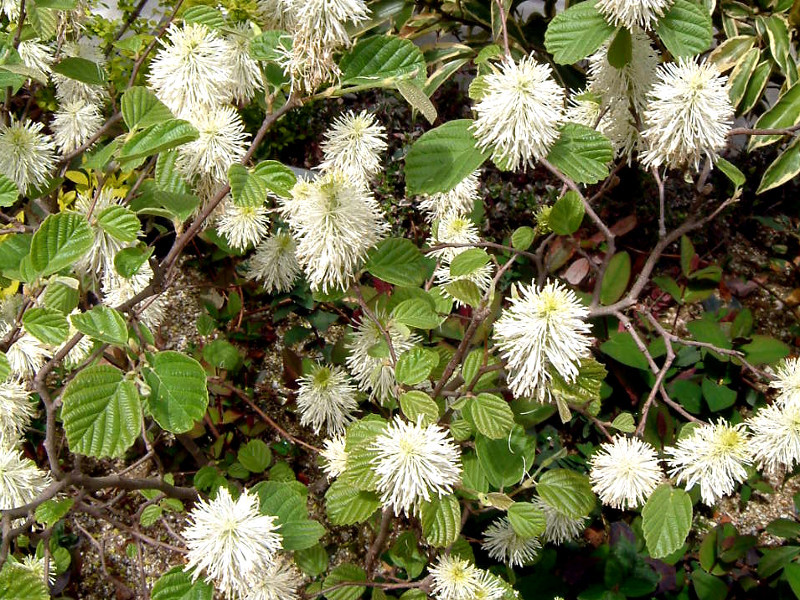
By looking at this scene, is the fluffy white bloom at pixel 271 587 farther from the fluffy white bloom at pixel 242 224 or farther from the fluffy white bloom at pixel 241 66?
the fluffy white bloom at pixel 241 66

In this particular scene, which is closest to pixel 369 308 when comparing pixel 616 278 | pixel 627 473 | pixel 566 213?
pixel 566 213

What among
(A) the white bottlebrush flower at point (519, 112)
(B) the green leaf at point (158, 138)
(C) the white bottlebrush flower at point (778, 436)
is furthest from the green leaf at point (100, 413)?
(C) the white bottlebrush flower at point (778, 436)

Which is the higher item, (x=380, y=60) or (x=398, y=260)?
(x=380, y=60)

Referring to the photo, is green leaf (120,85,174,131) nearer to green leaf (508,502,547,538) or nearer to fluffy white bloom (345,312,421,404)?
fluffy white bloom (345,312,421,404)

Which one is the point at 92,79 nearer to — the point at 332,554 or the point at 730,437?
the point at 730,437

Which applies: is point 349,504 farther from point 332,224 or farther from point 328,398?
point 332,224
